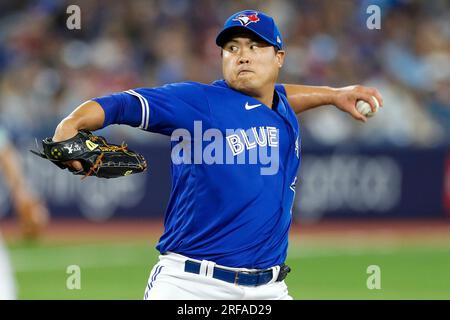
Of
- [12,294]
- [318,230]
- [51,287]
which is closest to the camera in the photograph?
[12,294]

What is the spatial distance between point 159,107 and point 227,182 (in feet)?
1.84

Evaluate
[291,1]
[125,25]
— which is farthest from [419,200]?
[125,25]

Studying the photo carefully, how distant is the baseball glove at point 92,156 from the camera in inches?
182

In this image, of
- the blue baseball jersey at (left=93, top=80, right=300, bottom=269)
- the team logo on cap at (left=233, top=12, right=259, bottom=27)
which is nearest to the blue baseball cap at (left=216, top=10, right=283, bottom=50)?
the team logo on cap at (left=233, top=12, right=259, bottom=27)

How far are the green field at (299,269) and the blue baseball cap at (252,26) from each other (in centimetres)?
524

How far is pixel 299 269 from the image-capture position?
496 inches

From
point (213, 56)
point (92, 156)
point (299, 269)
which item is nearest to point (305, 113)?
point (213, 56)

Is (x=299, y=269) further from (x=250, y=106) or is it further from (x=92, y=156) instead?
(x=92, y=156)

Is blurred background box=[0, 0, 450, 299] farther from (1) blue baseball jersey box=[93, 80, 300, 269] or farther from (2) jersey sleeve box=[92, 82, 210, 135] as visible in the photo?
(2) jersey sleeve box=[92, 82, 210, 135]

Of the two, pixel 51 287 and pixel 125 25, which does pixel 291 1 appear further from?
pixel 51 287

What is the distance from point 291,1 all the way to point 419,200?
474 centimetres

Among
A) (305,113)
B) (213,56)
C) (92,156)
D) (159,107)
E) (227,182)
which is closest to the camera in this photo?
(92,156)

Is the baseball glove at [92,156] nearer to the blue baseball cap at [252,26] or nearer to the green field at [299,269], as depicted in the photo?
the blue baseball cap at [252,26]
